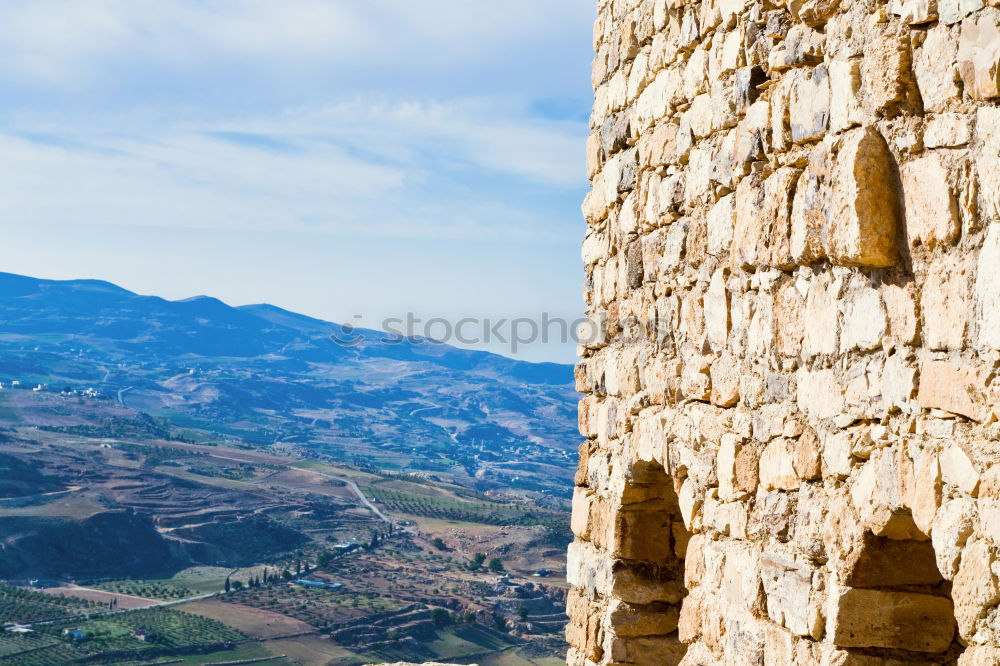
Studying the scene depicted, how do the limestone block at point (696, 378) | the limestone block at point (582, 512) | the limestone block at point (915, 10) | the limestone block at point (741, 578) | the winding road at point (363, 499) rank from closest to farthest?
the limestone block at point (915, 10) < the limestone block at point (741, 578) < the limestone block at point (696, 378) < the limestone block at point (582, 512) < the winding road at point (363, 499)

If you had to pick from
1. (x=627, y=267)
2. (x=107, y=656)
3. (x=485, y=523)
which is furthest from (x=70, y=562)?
(x=627, y=267)

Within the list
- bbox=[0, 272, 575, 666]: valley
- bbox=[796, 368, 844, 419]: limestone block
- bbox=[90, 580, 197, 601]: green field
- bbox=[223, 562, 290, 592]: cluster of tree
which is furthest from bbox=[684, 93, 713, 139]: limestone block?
bbox=[90, 580, 197, 601]: green field

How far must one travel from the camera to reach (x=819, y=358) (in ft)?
9.33

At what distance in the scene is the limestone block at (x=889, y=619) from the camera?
271 cm

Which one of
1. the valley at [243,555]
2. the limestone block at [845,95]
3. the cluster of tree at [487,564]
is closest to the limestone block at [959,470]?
the limestone block at [845,95]

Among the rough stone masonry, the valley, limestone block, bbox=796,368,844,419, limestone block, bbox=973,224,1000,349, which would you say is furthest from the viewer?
the valley

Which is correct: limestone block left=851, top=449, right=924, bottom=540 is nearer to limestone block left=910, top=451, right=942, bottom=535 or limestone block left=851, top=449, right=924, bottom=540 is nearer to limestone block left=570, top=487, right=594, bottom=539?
limestone block left=910, top=451, right=942, bottom=535

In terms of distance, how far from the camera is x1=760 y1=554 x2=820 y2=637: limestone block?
2.86 metres

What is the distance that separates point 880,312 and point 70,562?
8299cm

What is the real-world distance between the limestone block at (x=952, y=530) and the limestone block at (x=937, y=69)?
893 millimetres

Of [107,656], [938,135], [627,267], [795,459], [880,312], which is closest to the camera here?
[938,135]

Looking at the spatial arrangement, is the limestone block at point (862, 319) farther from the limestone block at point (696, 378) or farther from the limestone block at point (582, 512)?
the limestone block at point (582, 512)

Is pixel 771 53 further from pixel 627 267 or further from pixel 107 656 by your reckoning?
pixel 107 656

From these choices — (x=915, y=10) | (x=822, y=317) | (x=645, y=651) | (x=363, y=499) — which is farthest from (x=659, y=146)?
(x=363, y=499)
